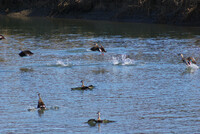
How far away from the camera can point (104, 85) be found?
25.5m

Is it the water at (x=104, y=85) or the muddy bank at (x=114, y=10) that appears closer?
the water at (x=104, y=85)

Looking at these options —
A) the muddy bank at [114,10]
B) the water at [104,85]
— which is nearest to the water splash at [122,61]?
the water at [104,85]

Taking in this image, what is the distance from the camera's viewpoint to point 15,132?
1702 centimetres

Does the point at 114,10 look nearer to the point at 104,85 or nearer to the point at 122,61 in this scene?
the point at 122,61

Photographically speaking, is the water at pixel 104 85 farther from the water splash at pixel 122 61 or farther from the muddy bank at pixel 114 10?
the muddy bank at pixel 114 10

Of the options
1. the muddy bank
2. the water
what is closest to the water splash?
the water

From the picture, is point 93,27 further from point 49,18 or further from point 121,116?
point 121,116

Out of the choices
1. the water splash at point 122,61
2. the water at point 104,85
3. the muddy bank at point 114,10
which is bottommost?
the water at point 104,85

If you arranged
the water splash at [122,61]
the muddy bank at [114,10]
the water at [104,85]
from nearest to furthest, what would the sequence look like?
1. the water at [104,85]
2. the water splash at [122,61]
3. the muddy bank at [114,10]

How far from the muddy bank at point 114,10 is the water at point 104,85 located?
11681mm

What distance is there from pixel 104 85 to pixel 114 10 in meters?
45.8

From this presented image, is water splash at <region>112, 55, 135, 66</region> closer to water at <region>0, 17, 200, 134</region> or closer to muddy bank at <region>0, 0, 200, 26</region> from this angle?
water at <region>0, 17, 200, 134</region>

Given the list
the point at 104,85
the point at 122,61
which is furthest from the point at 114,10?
the point at 104,85

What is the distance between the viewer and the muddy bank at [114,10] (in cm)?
5958
